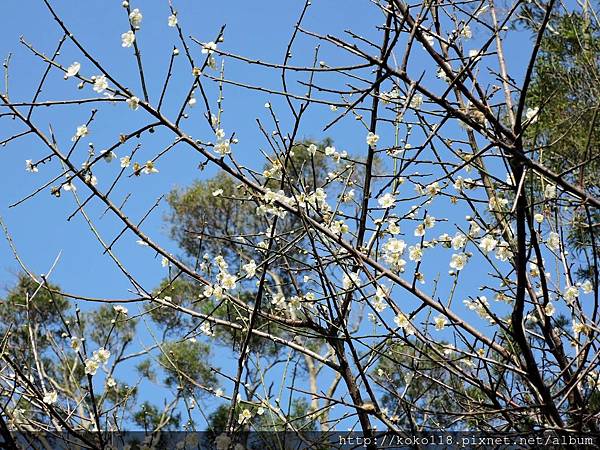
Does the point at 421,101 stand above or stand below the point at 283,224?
below

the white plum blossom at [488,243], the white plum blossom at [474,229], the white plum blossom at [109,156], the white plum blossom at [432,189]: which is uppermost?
the white plum blossom at [109,156]

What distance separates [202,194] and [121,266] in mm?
8212

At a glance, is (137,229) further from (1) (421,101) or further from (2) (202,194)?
(2) (202,194)

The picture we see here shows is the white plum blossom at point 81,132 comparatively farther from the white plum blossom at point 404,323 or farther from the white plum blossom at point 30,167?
the white plum blossom at point 404,323

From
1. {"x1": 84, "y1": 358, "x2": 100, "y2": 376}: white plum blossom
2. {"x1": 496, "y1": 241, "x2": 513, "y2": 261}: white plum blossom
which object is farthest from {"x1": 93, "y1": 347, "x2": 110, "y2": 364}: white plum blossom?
{"x1": 496, "y1": 241, "x2": 513, "y2": 261}: white plum blossom

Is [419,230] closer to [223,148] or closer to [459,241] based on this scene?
[459,241]

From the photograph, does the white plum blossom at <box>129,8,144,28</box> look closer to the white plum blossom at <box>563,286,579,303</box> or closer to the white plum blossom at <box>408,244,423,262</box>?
the white plum blossom at <box>408,244,423,262</box>

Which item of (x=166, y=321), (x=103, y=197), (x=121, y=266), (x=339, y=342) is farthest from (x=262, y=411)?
(x=166, y=321)

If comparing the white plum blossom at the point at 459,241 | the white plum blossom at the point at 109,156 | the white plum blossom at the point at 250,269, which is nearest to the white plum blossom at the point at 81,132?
the white plum blossom at the point at 109,156

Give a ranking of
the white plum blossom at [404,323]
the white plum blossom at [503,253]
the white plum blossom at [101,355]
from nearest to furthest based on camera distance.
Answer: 1. the white plum blossom at [404,323]
2. the white plum blossom at [503,253]
3. the white plum blossom at [101,355]

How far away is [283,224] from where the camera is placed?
8.45 metres

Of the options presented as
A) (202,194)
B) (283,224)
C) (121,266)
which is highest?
(202,194)

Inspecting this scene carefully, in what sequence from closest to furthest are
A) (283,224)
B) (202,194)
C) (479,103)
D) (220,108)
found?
1. (479,103)
2. (220,108)
3. (283,224)
4. (202,194)

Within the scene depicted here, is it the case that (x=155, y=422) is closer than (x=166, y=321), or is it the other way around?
(x=155, y=422)
